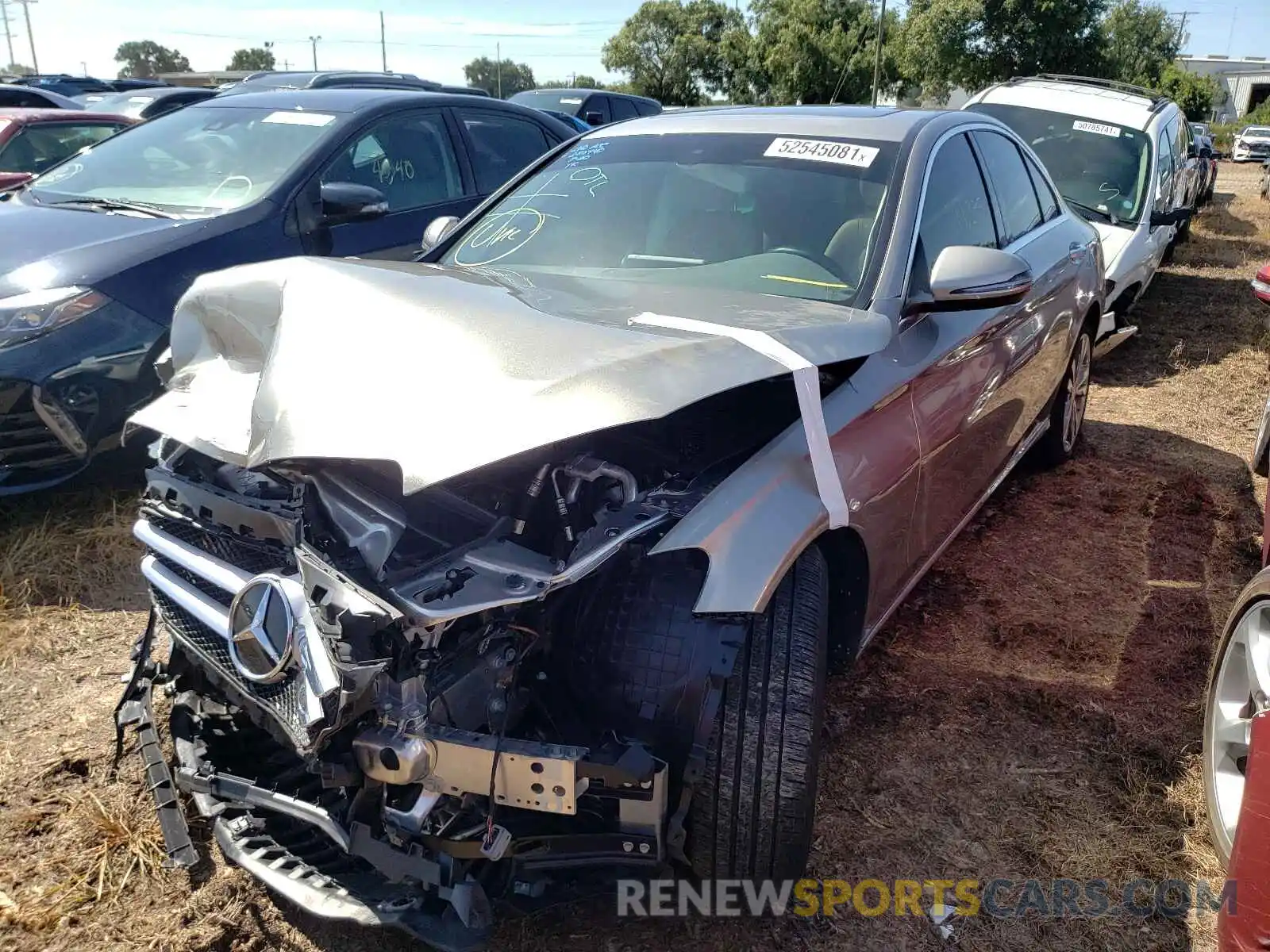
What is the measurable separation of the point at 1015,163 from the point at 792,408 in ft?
8.31

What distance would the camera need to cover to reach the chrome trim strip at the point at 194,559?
208 cm

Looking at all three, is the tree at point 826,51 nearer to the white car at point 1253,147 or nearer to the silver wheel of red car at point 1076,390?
the white car at point 1253,147

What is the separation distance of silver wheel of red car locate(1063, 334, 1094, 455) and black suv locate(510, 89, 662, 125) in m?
9.61

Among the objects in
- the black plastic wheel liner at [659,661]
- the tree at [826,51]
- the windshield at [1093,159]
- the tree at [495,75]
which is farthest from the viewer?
the tree at [495,75]

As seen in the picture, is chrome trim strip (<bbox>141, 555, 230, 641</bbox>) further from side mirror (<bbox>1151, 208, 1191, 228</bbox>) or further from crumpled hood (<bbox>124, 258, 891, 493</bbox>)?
side mirror (<bbox>1151, 208, 1191, 228</bbox>)

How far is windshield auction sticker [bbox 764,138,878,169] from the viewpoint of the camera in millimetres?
3047

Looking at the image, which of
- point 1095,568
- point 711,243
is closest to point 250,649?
point 711,243

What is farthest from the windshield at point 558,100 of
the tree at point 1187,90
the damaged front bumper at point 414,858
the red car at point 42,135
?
the tree at point 1187,90

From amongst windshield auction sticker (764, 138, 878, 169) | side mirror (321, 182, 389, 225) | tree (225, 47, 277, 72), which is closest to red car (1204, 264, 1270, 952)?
windshield auction sticker (764, 138, 878, 169)

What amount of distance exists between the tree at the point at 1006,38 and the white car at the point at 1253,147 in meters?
10.8

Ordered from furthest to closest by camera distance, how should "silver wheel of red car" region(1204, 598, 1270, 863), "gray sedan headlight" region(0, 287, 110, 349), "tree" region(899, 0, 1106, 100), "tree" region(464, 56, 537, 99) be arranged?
"tree" region(464, 56, 537, 99)
"tree" region(899, 0, 1106, 100)
"gray sedan headlight" region(0, 287, 110, 349)
"silver wheel of red car" region(1204, 598, 1270, 863)

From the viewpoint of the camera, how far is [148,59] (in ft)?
221

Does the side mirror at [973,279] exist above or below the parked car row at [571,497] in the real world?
above

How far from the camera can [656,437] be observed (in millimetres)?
2371
